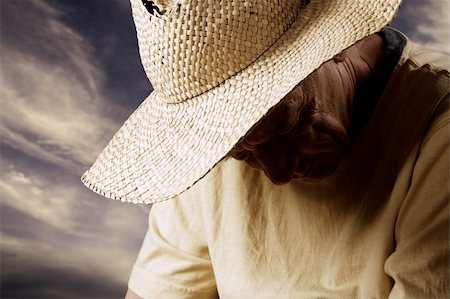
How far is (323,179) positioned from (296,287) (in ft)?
0.49

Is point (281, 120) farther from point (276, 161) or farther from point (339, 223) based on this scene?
point (339, 223)

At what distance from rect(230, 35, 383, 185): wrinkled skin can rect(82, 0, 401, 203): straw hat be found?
62 mm

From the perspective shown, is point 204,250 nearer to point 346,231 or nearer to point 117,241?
point 346,231

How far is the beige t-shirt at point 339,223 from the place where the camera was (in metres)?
0.66

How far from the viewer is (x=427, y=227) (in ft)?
2.13

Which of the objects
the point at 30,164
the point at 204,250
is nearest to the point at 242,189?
the point at 204,250

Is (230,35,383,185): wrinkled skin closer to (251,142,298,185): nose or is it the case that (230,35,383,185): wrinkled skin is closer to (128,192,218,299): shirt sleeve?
(251,142,298,185): nose

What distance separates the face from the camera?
672 mm

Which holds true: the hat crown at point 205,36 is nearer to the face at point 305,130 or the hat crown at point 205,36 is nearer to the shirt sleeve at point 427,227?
the face at point 305,130

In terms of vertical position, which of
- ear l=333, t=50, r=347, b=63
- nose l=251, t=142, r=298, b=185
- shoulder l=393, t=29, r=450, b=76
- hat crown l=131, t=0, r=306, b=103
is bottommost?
nose l=251, t=142, r=298, b=185

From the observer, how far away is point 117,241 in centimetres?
166

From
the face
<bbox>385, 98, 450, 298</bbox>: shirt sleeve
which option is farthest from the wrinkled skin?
<bbox>385, 98, 450, 298</bbox>: shirt sleeve


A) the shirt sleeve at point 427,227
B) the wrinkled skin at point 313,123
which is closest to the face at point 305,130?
the wrinkled skin at point 313,123

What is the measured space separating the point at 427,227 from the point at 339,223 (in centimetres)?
16
